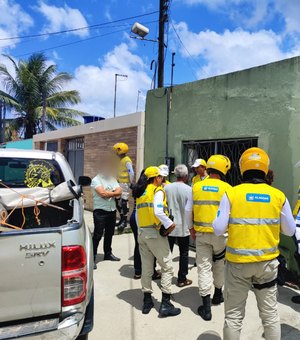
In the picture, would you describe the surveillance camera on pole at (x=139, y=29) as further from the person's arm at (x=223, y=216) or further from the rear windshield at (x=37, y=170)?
the person's arm at (x=223, y=216)

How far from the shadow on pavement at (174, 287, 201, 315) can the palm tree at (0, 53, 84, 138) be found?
20426 millimetres

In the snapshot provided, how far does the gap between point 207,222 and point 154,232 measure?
23.4 inches

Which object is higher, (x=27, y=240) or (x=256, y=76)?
(x=256, y=76)

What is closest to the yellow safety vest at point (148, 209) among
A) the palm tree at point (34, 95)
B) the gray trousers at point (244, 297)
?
the gray trousers at point (244, 297)

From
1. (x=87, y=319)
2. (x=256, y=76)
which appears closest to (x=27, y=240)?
(x=87, y=319)

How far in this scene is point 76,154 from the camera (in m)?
12.6

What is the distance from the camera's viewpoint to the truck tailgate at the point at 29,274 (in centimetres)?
213

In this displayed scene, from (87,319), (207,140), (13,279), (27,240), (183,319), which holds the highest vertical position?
(207,140)

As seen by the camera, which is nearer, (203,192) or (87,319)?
(87,319)

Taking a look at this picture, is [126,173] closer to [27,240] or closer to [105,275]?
[105,275]

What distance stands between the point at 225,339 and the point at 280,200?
3.92ft

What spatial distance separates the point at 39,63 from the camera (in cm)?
2302

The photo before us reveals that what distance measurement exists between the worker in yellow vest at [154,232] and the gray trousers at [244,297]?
1.09 metres

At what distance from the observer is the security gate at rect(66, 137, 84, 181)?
12.2 meters
